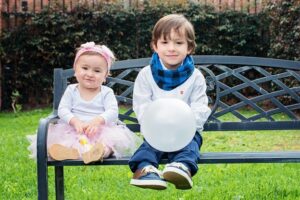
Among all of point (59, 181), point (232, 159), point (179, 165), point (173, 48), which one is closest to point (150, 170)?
point (179, 165)

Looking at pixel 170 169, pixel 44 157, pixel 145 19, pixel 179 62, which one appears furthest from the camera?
pixel 145 19

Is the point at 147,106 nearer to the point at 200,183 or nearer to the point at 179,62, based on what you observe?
the point at 179,62

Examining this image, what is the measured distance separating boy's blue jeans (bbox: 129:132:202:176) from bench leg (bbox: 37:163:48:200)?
0.46 meters

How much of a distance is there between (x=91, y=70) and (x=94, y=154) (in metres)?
0.59

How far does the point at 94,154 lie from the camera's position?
3.27 meters

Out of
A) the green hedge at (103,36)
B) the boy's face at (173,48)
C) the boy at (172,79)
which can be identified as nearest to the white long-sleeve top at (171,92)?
the boy at (172,79)

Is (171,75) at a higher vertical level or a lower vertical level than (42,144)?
higher

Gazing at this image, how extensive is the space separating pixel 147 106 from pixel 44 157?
0.61m

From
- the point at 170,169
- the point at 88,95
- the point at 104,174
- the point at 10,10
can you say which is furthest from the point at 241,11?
the point at 170,169

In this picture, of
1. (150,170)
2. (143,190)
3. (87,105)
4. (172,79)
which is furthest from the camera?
(143,190)

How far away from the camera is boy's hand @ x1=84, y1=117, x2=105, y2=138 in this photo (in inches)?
138

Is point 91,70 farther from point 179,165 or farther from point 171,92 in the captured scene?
point 179,165

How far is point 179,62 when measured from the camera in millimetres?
3566

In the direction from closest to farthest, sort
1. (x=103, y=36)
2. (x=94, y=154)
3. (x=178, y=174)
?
(x=178, y=174), (x=94, y=154), (x=103, y=36)
